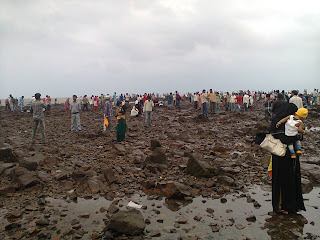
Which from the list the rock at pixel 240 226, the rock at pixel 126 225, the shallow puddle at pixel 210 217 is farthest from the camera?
the rock at pixel 240 226

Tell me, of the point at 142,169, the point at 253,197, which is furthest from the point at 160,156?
the point at 253,197

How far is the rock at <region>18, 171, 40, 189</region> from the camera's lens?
19.8 feet

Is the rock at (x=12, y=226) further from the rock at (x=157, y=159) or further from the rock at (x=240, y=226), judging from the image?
the rock at (x=157, y=159)

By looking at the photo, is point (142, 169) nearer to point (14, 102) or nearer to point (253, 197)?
point (253, 197)

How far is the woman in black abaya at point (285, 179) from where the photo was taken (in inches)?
189

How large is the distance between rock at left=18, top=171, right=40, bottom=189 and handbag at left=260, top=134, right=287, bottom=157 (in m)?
5.69

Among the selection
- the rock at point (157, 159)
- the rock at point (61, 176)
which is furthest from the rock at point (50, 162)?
the rock at point (157, 159)

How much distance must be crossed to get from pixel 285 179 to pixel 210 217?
1.71 m

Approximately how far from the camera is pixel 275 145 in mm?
4809

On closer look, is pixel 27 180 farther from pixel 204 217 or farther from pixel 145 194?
pixel 204 217

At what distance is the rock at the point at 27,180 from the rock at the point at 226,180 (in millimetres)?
4938

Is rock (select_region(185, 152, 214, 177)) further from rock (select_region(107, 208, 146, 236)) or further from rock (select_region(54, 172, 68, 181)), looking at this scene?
rock (select_region(54, 172, 68, 181))

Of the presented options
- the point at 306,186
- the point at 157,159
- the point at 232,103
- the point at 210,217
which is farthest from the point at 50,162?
the point at 232,103

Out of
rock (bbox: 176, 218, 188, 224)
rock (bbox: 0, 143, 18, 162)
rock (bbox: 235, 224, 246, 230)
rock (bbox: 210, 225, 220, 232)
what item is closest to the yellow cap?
rock (bbox: 235, 224, 246, 230)
